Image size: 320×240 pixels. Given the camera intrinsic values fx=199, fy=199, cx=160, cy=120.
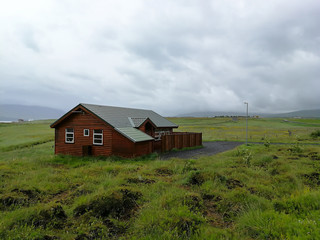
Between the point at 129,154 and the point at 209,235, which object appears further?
the point at 129,154

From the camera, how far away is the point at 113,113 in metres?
22.6

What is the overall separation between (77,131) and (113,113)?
427 cm

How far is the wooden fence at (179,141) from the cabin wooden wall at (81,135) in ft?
22.4

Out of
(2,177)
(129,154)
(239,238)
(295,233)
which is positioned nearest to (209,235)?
(239,238)

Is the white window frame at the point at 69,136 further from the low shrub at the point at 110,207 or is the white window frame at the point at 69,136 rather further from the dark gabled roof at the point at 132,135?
the low shrub at the point at 110,207

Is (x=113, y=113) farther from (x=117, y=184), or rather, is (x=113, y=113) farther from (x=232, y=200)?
(x=232, y=200)

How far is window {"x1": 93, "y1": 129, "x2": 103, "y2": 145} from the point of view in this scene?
65.8 ft

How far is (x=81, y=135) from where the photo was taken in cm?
2083

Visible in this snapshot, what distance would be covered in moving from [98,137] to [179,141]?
10.5 metres

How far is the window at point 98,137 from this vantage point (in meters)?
20.0

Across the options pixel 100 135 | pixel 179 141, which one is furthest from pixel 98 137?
pixel 179 141

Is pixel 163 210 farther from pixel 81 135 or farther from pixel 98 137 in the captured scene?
pixel 81 135

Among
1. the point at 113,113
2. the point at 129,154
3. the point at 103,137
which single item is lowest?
the point at 129,154

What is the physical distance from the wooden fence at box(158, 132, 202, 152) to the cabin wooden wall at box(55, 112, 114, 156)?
6.83 m
